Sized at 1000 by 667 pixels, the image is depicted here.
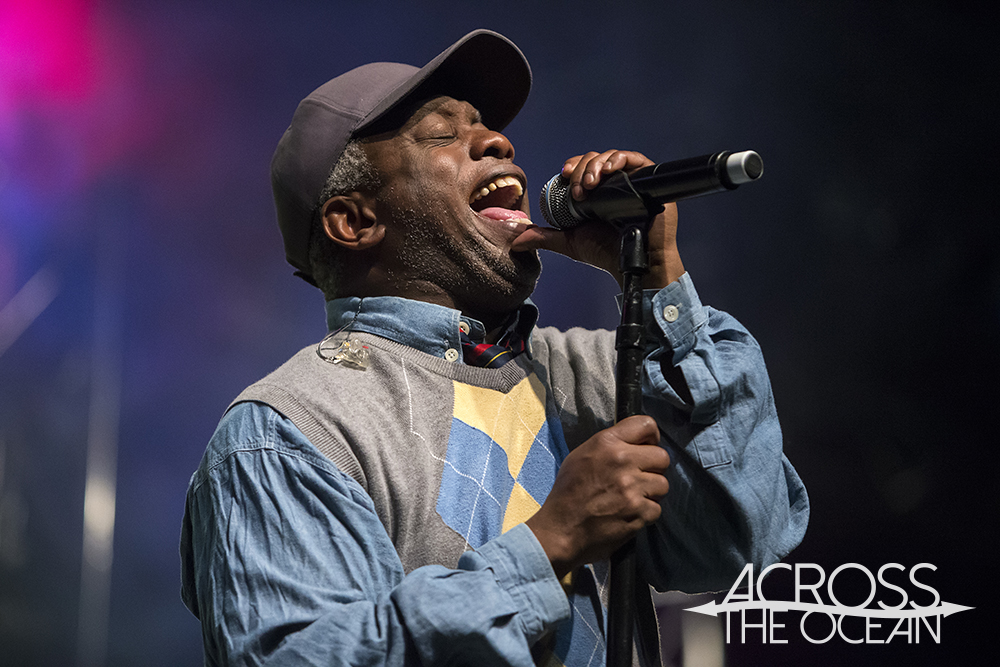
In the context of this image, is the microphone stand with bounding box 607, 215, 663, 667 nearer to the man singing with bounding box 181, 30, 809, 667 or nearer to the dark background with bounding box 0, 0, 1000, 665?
the man singing with bounding box 181, 30, 809, 667

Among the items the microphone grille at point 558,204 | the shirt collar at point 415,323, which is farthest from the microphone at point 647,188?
the shirt collar at point 415,323

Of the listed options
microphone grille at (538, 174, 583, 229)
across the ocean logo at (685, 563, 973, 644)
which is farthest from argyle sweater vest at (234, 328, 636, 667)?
across the ocean logo at (685, 563, 973, 644)

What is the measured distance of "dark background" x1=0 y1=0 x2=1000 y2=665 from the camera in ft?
9.02

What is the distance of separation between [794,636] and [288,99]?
2604 mm

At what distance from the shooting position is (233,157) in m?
3.42

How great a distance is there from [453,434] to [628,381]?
31 cm

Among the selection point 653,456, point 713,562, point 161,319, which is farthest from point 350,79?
point 161,319

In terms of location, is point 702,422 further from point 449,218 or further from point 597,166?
point 449,218

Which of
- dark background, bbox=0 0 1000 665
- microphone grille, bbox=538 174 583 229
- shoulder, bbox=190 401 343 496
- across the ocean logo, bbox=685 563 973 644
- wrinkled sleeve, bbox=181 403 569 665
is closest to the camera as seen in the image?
wrinkled sleeve, bbox=181 403 569 665

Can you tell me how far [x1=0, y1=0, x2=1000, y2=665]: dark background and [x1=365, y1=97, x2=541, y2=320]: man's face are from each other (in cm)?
144

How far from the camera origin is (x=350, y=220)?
169 cm

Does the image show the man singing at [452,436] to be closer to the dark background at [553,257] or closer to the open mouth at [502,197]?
the open mouth at [502,197]

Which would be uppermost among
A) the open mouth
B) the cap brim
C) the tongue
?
the cap brim

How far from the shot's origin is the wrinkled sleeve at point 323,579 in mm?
1095
